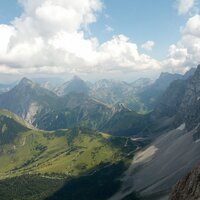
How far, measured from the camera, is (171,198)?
68938 millimetres

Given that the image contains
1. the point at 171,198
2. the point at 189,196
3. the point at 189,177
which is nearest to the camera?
the point at 189,196

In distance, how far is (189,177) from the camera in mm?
64312

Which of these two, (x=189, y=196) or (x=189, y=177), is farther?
(x=189, y=177)

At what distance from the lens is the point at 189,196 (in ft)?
197

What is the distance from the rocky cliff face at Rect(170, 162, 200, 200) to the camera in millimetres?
58347

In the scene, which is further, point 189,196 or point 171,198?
point 171,198

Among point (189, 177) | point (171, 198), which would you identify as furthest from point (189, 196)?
point (171, 198)

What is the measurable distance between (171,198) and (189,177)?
23.6 feet

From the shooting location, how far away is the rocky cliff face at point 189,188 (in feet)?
191

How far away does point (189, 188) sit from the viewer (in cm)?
6184

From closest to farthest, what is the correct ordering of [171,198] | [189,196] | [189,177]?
[189,196] → [189,177] → [171,198]

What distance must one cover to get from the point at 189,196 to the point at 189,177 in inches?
Answer: 195

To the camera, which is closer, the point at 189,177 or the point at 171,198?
the point at 189,177

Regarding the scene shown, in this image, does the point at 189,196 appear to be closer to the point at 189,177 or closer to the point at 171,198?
the point at 189,177
